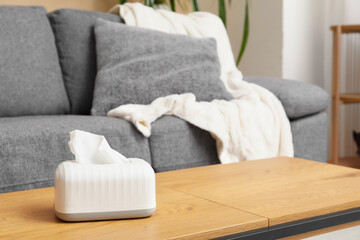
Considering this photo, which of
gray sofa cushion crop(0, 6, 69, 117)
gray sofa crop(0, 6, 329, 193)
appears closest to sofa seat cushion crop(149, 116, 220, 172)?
gray sofa crop(0, 6, 329, 193)

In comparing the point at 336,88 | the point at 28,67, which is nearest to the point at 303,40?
the point at 336,88

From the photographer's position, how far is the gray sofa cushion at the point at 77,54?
2.20 meters

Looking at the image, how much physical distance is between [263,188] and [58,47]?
148 cm

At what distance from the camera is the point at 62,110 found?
2.15m

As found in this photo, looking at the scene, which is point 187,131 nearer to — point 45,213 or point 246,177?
point 246,177

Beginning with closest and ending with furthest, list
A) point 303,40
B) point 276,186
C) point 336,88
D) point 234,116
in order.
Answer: point 276,186 < point 234,116 < point 336,88 < point 303,40

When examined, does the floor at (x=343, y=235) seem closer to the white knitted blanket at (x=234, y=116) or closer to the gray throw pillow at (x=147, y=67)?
the white knitted blanket at (x=234, y=116)

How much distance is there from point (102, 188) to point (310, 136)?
1499 mm

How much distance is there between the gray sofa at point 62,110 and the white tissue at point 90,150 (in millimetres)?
679

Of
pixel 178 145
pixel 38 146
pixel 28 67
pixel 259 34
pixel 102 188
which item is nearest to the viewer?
pixel 102 188

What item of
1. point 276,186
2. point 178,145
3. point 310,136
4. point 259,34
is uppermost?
point 259,34

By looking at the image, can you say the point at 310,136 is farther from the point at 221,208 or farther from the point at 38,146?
the point at 221,208

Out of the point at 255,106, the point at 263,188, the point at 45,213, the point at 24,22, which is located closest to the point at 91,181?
the point at 45,213

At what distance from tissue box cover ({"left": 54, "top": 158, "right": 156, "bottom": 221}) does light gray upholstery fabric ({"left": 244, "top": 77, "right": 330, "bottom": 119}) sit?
1.36 m
